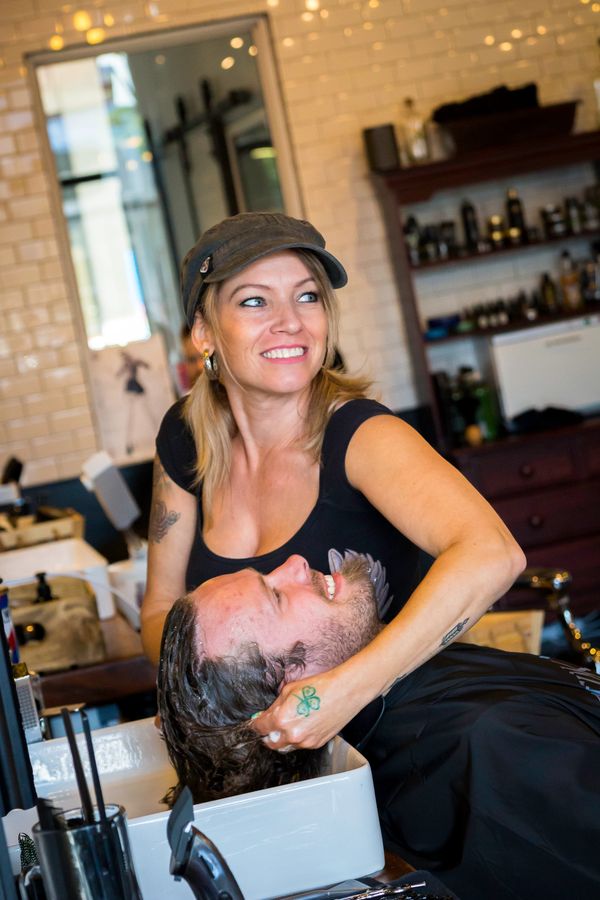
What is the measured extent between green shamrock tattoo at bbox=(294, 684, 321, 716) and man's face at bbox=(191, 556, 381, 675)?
0.36ft

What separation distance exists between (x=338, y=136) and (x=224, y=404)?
371 centimetres

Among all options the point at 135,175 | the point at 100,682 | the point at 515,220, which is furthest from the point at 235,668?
the point at 135,175

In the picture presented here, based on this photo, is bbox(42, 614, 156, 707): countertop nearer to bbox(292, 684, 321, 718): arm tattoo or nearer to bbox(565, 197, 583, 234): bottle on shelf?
bbox(292, 684, 321, 718): arm tattoo

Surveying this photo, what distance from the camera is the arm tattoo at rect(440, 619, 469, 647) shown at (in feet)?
4.81

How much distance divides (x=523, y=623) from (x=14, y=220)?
3.43 metres

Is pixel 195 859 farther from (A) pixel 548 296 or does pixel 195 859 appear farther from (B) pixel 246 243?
(A) pixel 548 296

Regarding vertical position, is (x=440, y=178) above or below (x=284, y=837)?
above

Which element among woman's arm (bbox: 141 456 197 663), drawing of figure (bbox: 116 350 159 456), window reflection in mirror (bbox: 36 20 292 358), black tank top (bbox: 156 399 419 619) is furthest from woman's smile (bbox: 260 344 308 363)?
window reflection in mirror (bbox: 36 20 292 358)

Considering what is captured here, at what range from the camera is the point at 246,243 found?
74.0 inches

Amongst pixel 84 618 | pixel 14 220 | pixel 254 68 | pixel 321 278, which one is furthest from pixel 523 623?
pixel 254 68

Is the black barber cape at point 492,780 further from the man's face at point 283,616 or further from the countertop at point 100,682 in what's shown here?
the countertop at point 100,682

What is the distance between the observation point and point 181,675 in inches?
56.1

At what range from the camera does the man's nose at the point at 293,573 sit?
1477 mm

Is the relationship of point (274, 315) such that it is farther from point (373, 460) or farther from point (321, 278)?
point (373, 460)
